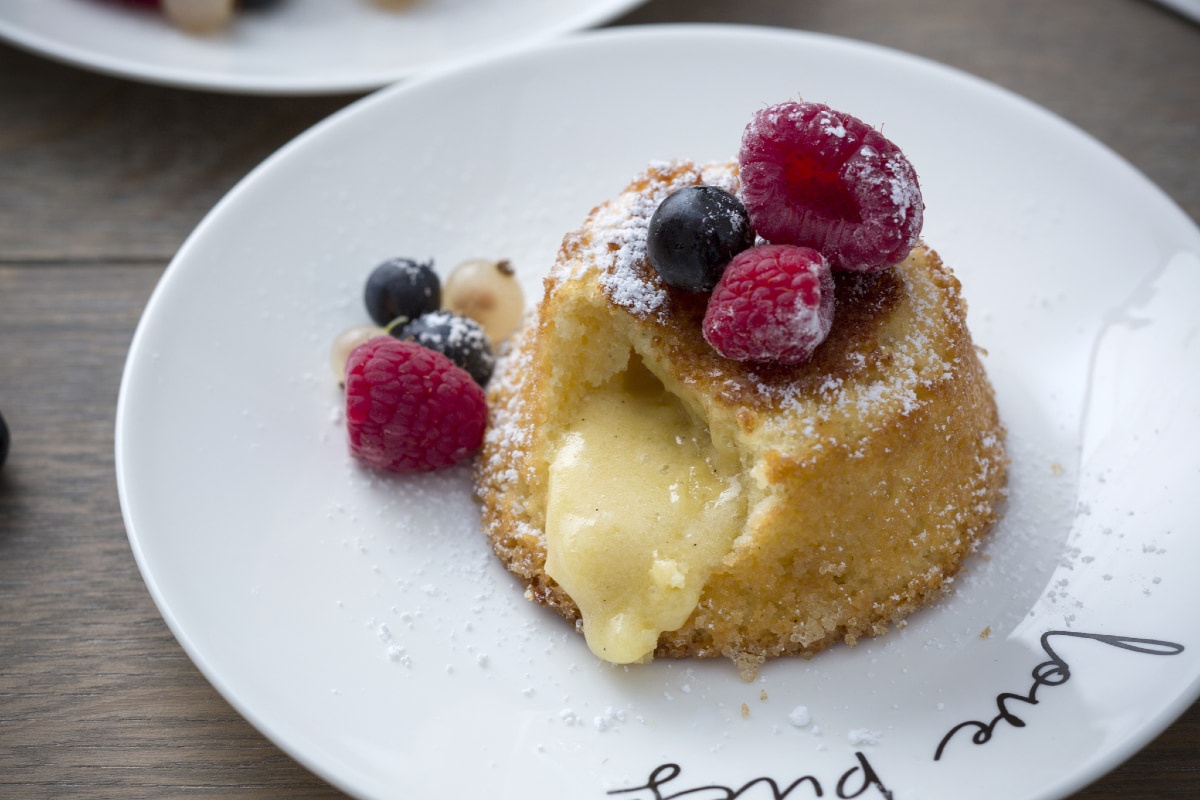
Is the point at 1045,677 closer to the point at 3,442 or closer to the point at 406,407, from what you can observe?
the point at 406,407

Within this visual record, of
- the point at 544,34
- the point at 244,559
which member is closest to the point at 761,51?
the point at 544,34

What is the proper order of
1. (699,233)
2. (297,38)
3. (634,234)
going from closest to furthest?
1. (699,233)
2. (634,234)
3. (297,38)

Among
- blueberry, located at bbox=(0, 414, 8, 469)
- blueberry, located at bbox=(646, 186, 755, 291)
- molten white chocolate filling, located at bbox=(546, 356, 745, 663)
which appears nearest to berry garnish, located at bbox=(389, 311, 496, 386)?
molten white chocolate filling, located at bbox=(546, 356, 745, 663)

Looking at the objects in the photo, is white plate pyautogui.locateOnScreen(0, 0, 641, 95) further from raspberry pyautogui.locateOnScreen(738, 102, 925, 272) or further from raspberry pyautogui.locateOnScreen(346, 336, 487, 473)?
raspberry pyautogui.locateOnScreen(738, 102, 925, 272)

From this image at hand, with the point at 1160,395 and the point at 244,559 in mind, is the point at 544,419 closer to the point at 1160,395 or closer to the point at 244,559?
the point at 244,559

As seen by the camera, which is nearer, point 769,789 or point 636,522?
point 769,789

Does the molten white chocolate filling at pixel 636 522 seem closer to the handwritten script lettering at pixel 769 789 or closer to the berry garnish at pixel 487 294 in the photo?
the handwritten script lettering at pixel 769 789

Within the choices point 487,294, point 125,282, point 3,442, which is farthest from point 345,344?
point 125,282
